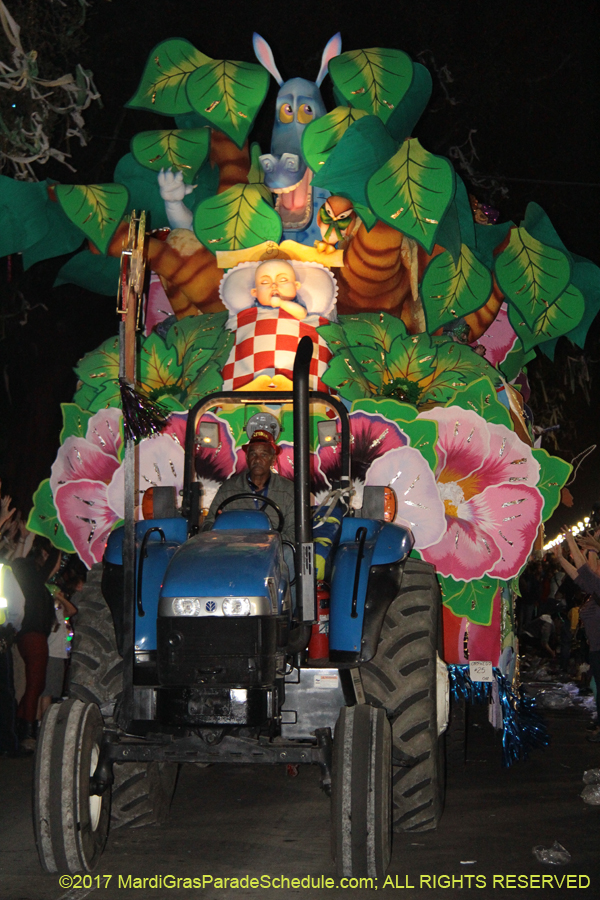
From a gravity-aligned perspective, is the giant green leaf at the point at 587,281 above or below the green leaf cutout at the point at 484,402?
above

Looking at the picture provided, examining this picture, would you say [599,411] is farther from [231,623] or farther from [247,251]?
[231,623]

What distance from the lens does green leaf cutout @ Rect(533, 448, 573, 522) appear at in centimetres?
634

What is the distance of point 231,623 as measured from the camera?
3865 millimetres

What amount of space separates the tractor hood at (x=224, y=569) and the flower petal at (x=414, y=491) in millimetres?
2123

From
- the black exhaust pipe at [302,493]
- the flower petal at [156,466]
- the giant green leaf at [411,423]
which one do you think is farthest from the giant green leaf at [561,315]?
the black exhaust pipe at [302,493]

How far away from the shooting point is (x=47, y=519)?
21.9 ft

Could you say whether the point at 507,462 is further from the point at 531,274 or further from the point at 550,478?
the point at 531,274

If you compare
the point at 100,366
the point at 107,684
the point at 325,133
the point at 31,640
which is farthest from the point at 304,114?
the point at 107,684

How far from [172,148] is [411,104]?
1871mm

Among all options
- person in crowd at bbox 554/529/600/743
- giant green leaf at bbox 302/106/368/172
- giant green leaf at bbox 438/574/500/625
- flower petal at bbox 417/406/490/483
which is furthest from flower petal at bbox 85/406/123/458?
person in crowd at bbox 554/529/600/743

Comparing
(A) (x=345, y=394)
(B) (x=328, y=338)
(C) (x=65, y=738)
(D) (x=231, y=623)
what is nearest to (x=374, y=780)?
(D) (x=231, y=623)

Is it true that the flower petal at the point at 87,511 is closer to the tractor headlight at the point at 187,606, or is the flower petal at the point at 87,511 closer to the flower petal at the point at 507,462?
the flower petal at the point at 507,462

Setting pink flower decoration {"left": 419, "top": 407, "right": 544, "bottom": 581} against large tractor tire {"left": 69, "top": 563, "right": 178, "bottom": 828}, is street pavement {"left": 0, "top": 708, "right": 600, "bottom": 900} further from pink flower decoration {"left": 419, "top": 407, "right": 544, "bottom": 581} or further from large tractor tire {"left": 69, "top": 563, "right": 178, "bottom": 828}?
pink flower decoration {"left": 419, "top": 407, "right": 544, "bottom": 581}

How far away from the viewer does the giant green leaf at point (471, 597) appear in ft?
21.0
